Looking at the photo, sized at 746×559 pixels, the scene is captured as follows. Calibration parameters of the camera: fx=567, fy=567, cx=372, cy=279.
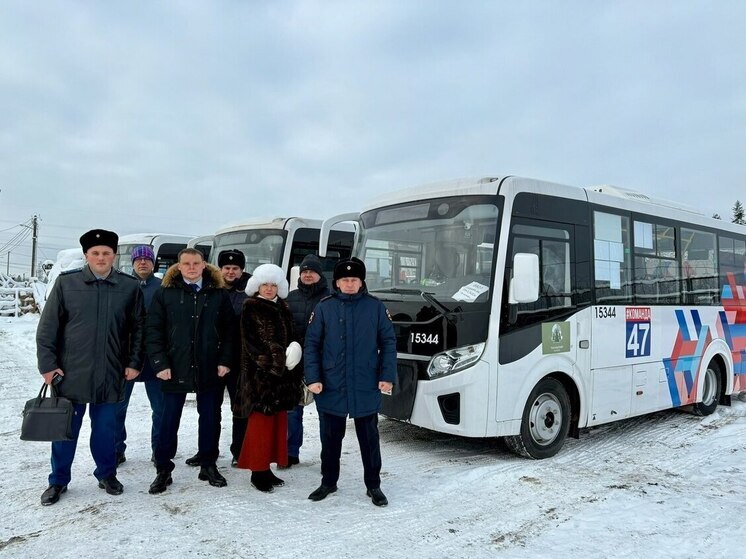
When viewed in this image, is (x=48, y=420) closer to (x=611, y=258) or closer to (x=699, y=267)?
(x=611, y=258)

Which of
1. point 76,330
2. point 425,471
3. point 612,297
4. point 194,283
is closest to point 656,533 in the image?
point 425,471

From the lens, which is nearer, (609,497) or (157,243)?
(609,497)

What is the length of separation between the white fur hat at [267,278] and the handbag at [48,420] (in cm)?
155

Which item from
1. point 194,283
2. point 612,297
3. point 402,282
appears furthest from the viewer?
point 612,297

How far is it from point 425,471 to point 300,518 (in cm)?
151

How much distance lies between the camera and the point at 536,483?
4836 mm

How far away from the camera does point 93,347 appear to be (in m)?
4.18

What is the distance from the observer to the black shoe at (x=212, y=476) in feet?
14.9

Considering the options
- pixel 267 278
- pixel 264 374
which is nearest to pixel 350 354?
pixel 264 374

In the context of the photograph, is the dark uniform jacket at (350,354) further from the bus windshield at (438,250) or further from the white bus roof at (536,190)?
the white bus roof at (536,190)

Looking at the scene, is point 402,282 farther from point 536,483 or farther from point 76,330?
point 76,330

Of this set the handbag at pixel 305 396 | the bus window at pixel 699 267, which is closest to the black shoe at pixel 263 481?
the handbag at pixel 305 396

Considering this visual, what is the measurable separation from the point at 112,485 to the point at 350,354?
2080mm

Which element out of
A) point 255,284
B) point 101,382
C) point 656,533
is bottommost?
point 656,533
